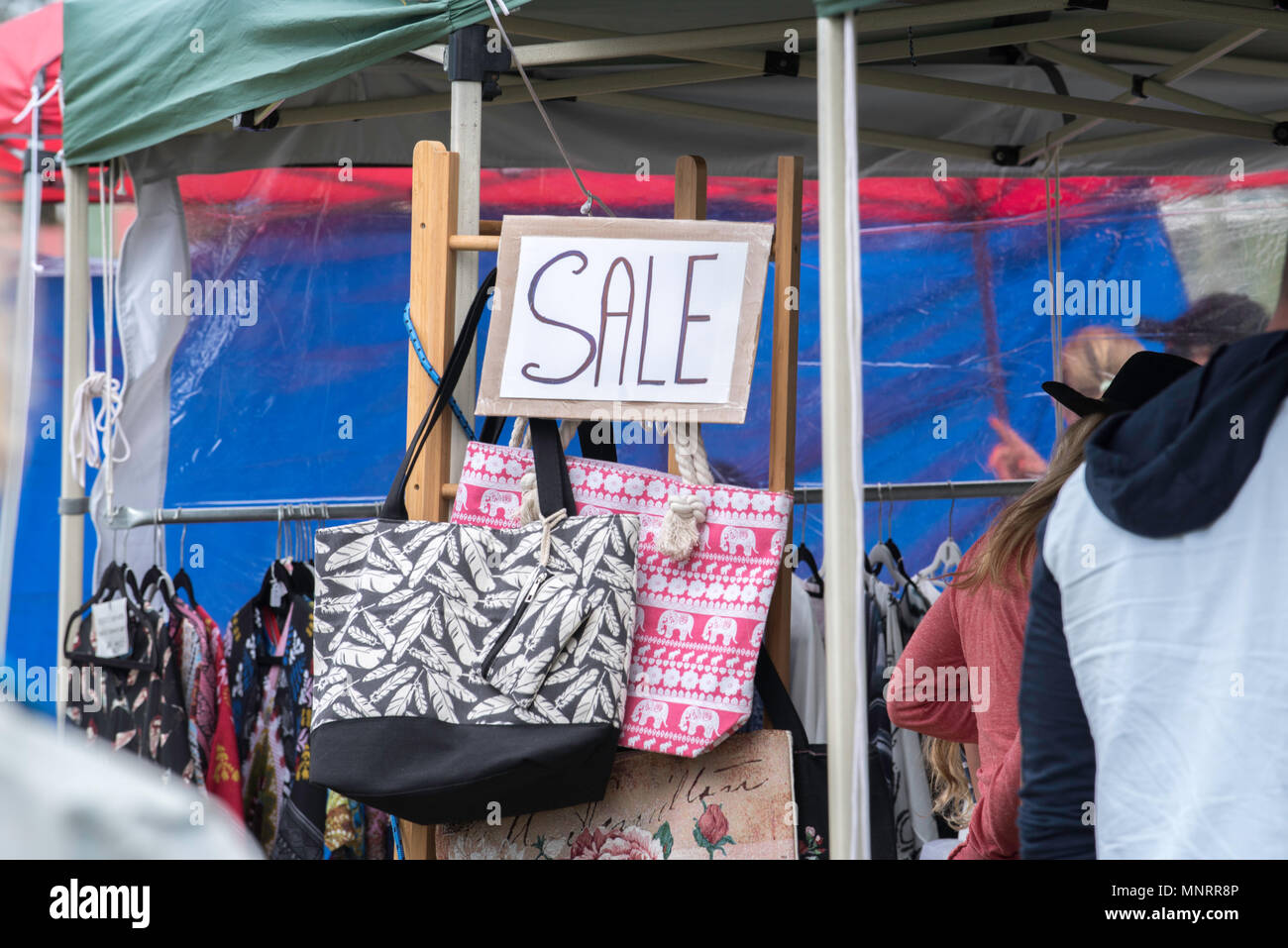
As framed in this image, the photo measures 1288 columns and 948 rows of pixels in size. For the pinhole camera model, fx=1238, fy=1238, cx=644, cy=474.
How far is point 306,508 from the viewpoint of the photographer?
3414 mm

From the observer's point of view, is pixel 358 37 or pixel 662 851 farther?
pixel 358 37

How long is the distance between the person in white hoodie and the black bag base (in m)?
0.85

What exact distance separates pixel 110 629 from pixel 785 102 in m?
2.47

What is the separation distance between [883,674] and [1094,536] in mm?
1798

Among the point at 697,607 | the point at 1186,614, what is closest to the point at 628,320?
the point at 697,607

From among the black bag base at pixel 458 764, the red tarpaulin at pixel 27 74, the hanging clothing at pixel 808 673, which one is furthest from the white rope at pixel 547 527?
the red tarpaulin at pixel 27 74

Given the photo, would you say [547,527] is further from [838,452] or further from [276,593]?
[276,593]

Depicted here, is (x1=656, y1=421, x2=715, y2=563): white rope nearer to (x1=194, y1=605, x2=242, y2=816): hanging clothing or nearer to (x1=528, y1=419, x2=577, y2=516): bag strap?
(x1=528, y1=419, x2=577, y2=516): bag strap

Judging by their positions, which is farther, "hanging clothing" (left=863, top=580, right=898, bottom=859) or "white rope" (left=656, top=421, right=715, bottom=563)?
"hanging clothing" (left=863, top=580, right=898, bottom=859)

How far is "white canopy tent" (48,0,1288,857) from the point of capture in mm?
2613

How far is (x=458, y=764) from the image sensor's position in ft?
6.43

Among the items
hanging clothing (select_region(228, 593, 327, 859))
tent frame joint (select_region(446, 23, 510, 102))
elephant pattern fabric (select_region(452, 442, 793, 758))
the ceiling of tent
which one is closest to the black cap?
elephant pattern fabric (select_region(452, 442, 793, 758))
